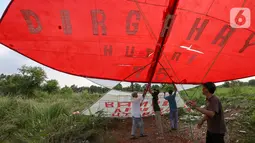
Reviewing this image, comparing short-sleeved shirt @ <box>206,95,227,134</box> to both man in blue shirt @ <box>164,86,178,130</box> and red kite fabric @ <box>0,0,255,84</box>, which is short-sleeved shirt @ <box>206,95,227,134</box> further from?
man in blue shirt @ <box>164,86,178,130</box>

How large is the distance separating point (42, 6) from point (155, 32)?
172 cm

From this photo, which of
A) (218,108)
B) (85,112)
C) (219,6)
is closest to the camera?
(218,108)

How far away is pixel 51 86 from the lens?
773 inches

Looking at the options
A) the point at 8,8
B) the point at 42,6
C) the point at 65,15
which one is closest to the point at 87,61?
the point at 65,15

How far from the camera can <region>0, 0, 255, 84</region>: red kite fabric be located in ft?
10.3

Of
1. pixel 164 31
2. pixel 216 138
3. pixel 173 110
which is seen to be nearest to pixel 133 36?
pixel 164 31

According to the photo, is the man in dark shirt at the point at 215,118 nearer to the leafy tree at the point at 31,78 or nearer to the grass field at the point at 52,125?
the grass field at the point at 52,125

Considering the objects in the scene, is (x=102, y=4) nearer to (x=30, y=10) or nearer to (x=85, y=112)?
(x=30, y=10)

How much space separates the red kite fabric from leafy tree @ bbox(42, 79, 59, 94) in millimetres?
16306

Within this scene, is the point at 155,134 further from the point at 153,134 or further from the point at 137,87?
the point at 137,87

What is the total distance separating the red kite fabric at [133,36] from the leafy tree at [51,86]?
53.5 ft

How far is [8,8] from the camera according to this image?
2.90 metres

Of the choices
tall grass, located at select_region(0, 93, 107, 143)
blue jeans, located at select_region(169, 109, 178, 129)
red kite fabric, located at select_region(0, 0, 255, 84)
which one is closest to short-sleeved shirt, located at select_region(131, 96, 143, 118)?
red kite fabric, located at select_region(0, 0, 255, 84)

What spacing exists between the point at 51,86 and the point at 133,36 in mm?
17504
